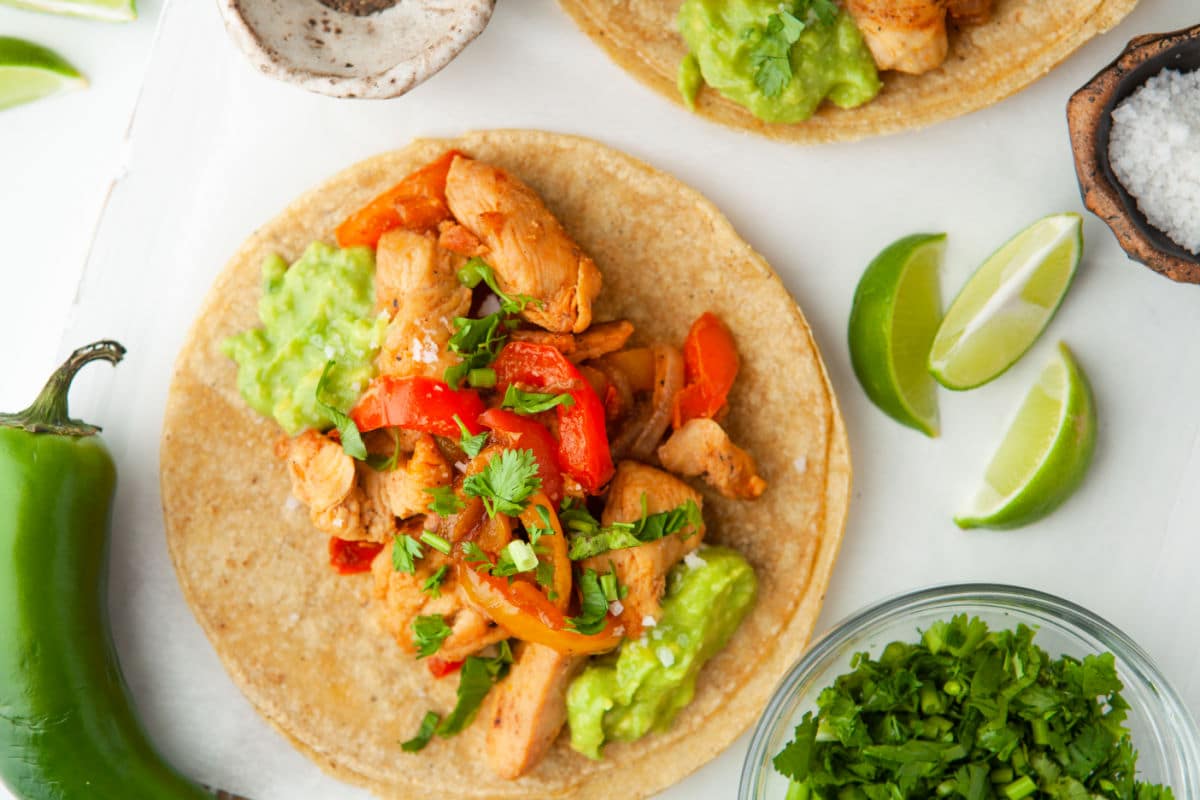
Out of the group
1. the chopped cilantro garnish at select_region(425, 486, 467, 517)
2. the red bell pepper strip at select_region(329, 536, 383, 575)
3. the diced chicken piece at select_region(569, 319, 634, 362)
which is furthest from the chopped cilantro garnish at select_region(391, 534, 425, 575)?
the diced chicken piece at select_region(569, 319, 634, 362)

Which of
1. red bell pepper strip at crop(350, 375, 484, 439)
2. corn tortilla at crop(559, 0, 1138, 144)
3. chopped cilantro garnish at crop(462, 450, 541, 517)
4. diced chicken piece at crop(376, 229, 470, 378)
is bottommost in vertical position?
chopped cilantro garnish at crop(462, 450, 541, 517)

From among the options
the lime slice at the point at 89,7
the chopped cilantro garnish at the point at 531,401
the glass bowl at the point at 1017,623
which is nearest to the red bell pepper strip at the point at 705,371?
the chopped cilantro garnish at the point at 531,401

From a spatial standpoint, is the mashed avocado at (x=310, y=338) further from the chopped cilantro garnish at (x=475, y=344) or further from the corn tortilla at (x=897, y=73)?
the corn tortilla at (x=897, y=73)

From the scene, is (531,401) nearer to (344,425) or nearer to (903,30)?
(344,425)

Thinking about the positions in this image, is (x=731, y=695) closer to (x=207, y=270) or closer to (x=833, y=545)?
(x=833, y=545)

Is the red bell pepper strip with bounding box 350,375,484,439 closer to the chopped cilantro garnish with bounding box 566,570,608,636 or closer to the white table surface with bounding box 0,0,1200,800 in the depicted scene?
the chopped cilantro garnish with bounding box 566,570,608,636


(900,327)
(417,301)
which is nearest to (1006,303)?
(900,327)

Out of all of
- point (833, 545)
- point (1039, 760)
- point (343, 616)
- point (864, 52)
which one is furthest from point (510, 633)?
point (864, 52)
